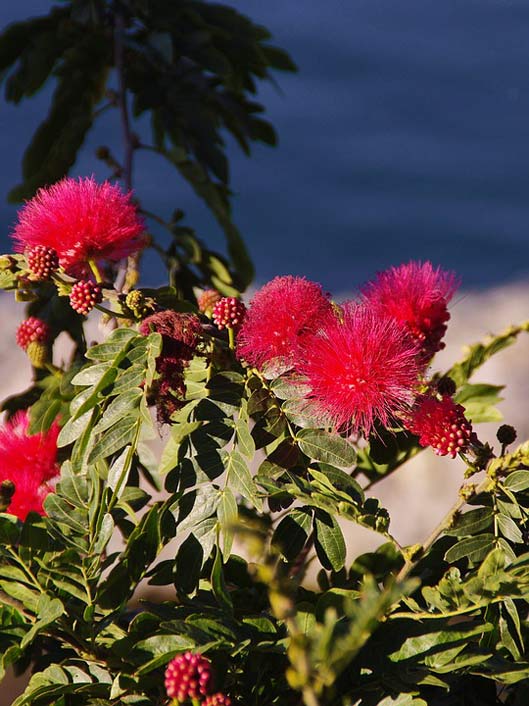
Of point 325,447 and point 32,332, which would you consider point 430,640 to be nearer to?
point 325,447

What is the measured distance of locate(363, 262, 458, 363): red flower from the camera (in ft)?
2.35

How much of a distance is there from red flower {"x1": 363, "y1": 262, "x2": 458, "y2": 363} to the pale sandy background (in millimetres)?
664

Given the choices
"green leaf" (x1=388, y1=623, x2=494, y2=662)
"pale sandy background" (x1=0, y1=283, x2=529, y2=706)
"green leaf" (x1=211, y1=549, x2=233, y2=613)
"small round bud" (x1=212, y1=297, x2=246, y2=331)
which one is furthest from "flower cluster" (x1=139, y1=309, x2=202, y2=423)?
"pale sandy background" (x1=0, y1=283, x2=529, y2=706)

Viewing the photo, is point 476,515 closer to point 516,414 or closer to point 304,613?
point 304,613

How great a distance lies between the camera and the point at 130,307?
666mm

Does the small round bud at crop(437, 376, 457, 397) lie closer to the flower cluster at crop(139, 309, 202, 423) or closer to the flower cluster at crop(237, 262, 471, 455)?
the flower cluster at crop(237, 262, 471, 455)

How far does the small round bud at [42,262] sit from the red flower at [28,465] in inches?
7.2

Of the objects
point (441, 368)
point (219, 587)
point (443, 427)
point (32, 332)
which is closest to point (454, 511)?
point (443, 427)

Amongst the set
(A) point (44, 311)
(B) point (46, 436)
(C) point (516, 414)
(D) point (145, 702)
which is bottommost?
(D) point (145, 702)

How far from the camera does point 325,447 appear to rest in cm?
65

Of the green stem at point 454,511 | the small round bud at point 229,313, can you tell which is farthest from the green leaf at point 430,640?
the small round bud at point 229,313

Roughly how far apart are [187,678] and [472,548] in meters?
0.23

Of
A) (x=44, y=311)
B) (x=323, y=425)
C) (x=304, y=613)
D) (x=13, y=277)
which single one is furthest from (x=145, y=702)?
(x=44, y=311)

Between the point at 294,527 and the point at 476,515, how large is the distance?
5.1 inches
